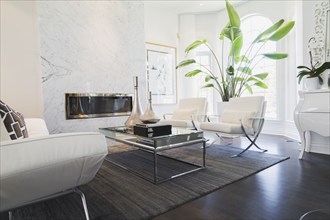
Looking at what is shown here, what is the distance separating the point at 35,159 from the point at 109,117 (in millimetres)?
3554

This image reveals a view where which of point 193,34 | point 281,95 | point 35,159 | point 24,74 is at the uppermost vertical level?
point 193,34

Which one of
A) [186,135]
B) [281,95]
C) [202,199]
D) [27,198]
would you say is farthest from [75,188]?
[281,95]

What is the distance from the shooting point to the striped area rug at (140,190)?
1562mm

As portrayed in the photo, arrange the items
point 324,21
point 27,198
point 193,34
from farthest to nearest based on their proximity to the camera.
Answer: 1. point 193,34
2. point 324,21
3. point 27,198

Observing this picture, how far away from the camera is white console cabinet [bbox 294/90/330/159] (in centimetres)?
263

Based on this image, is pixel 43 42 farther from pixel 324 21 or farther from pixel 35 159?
pixel 324 21

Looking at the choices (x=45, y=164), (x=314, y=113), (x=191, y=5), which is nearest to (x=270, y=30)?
(x=314, y=113)

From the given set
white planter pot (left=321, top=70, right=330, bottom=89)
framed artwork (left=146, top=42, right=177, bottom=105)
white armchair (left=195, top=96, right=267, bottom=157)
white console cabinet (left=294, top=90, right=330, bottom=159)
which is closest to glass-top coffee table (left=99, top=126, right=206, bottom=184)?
white armchair (left=195, top=96, right=267, bottom=157)

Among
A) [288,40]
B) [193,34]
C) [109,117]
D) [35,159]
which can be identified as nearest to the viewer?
[35,159]

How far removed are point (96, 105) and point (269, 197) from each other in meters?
3.39

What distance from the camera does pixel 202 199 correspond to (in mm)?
1765

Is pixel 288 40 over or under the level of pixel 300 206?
over

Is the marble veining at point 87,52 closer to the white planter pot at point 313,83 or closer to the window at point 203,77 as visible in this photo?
the window at point 203,77

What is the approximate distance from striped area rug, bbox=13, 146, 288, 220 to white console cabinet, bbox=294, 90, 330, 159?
1.79 ft
